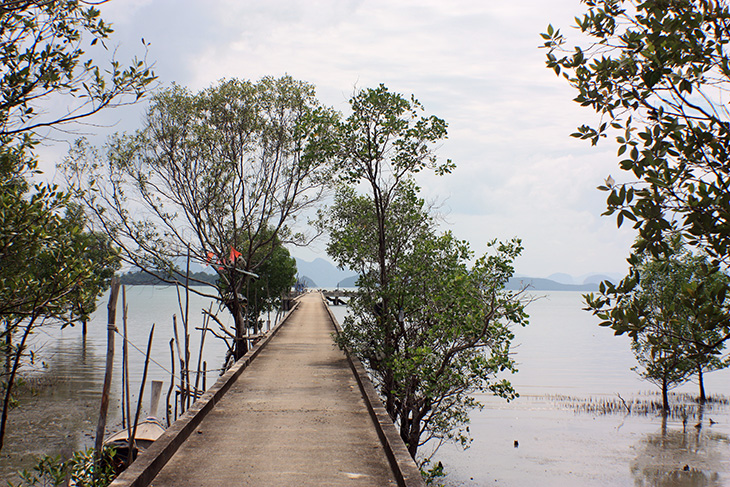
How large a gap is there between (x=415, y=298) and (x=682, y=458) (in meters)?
13.9

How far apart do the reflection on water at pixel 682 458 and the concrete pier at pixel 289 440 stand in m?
12.0

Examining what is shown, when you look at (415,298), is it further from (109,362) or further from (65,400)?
(65,400)

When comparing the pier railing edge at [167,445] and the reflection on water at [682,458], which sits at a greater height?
the pier railing edge at [167,445]

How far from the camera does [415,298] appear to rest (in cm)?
1205

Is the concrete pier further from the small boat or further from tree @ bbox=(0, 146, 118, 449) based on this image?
the small boat

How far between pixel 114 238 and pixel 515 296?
46.7 feet

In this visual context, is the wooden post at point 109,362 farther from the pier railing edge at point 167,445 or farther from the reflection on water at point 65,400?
the pier railing edge at point 167,445

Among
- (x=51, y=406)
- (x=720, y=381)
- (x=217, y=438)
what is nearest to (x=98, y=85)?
(x=217, y=438)

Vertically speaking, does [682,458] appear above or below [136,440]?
below

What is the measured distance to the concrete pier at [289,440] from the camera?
5852mm

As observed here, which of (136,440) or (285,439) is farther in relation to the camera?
(136,440)

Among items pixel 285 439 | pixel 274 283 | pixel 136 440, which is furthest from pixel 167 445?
pixel 274 283

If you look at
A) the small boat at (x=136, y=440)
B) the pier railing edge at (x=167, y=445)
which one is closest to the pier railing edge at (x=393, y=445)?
the pier railing edge at (x=167, y=445)

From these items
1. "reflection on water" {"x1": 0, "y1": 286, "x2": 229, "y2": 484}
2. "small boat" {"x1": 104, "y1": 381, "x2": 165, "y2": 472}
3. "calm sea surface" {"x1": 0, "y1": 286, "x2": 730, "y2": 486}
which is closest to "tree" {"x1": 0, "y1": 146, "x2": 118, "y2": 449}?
"reflection on water" {"x1": 0, "y1": 286, "x2": 229, "y2": 484}
